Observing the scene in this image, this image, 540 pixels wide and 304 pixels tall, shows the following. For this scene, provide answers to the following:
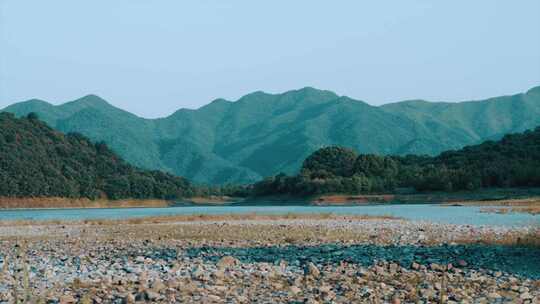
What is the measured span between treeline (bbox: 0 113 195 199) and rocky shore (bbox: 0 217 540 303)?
95.9m

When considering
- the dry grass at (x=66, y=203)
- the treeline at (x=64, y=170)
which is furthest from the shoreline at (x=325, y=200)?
the treeline at (x=64, y=170)

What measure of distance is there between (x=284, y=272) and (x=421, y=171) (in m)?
110

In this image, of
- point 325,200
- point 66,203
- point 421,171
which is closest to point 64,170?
point 66,203

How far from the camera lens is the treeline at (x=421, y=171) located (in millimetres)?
99312

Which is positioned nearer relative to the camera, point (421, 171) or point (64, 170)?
point (421, 171)

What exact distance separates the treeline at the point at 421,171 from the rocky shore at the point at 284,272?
253 ft

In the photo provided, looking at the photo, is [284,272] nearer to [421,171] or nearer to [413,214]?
[413,214]

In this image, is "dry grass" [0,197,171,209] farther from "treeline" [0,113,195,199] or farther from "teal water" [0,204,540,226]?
"teal water" [0,204,540,226]

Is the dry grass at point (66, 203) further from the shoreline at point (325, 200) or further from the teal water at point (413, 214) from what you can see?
the teal water at point (413, 214)

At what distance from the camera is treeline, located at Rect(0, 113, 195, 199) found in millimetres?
115375

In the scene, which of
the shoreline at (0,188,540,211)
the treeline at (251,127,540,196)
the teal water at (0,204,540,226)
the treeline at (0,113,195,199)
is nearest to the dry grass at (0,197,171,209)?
the shoreline at (0,188,540,211)

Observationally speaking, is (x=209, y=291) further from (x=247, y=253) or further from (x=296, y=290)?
(x=247, y=253)

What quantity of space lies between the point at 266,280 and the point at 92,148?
453 ft

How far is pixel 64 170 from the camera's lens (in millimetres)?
127000
